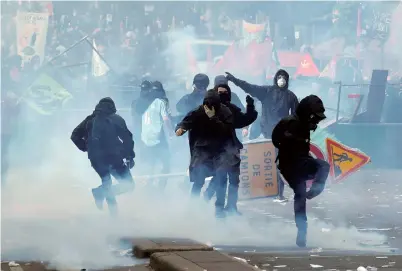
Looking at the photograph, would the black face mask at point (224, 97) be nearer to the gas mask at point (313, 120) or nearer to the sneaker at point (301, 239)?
the gas mask at point (313, 120)

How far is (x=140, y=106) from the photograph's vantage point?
45.2ft

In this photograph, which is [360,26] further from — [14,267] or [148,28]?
[14,267]

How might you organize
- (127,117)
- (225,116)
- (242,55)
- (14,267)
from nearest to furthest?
(14,267)
(225,116)
(127,117)
(242,55)

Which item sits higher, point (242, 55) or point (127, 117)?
point (242, 55)

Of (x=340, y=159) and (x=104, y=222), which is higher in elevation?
(x=340, y=159)

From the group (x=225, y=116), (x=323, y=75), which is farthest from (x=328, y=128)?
(x=225, y=116)

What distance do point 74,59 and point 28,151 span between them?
2027mm

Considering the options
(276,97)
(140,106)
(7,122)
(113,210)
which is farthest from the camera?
(7,122)

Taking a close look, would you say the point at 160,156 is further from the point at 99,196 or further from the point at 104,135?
the point at 104,135

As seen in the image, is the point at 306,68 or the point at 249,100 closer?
the point at 249,100

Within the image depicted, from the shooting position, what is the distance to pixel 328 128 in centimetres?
1769

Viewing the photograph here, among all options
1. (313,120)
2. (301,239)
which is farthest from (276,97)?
(301,239)

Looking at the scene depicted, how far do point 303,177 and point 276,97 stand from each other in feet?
10.7

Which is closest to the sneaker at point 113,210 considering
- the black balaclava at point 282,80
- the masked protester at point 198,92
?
the masked protester at point 198,92
